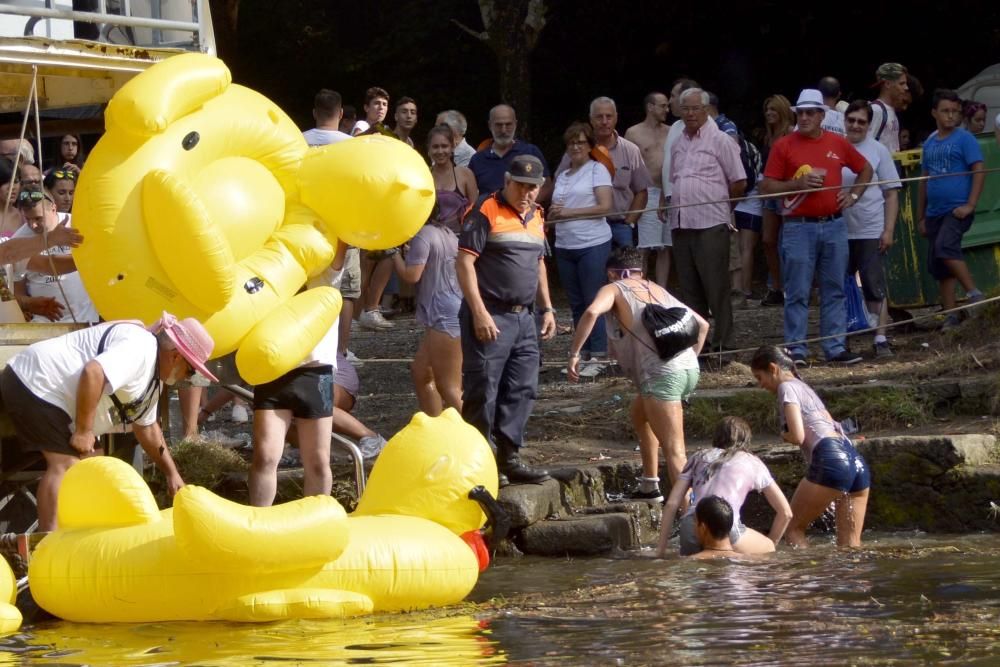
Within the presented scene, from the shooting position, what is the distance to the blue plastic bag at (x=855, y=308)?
41.8 ft

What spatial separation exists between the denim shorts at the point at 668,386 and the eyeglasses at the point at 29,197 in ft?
11.8

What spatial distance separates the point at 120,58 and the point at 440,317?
2397 millimetres

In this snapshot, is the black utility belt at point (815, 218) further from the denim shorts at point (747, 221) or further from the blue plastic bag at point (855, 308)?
the denim shorts at point (747, 221)

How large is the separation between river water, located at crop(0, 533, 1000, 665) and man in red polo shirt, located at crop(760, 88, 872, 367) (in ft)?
11.4

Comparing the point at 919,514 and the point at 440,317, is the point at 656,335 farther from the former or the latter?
the point at 919,514

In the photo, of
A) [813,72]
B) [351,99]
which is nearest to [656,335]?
[813,72]

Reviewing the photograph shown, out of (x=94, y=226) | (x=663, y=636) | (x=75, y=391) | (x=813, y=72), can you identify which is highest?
(x=813, y=72)

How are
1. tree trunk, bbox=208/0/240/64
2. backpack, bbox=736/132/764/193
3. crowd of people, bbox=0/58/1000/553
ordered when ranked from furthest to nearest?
tree trunk, bbox=208/0/240/64, backpack, bbox=736/132/764/193, crowd of people, bbox=0/58/1000/553

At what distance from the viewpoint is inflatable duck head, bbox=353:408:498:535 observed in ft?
26.0

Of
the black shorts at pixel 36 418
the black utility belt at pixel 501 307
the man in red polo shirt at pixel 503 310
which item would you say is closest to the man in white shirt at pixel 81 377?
the black shorts at pixel 36 418

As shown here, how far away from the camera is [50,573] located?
7.34 m

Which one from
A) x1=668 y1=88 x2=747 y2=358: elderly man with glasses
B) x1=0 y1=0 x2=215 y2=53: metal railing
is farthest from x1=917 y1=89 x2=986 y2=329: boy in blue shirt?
x1=0 y1=0 x2=215 y2=53: metal railing

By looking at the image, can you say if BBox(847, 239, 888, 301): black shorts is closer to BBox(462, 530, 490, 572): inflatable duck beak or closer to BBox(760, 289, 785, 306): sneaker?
BBox(760, 289, 785, 306): sneaker

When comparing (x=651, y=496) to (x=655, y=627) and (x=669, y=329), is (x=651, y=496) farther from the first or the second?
(x=655, y=627)
